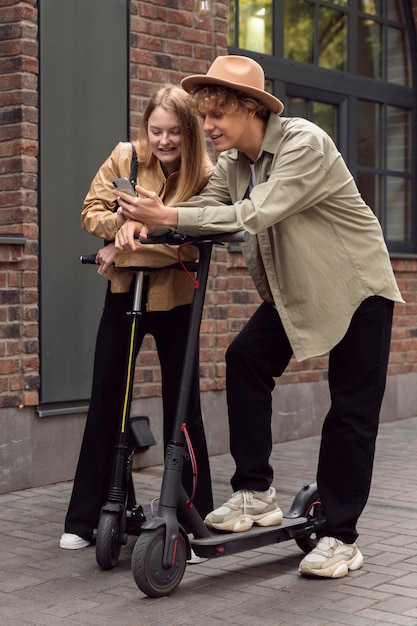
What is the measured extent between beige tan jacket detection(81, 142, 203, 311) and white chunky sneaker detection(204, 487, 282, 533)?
81 cm

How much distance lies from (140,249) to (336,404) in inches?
38.1

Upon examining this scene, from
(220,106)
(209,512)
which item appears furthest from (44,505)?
(220,106)

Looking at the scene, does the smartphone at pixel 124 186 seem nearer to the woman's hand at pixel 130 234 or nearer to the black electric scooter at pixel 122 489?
the woman's hand at pixel 130 234

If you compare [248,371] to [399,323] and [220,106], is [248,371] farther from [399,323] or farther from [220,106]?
[399,323]

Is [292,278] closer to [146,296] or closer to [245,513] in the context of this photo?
[146,296]

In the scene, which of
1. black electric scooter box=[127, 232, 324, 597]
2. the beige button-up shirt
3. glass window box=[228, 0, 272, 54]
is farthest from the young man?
glass window box=[228, 0, 272, 54]

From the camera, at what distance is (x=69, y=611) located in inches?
161

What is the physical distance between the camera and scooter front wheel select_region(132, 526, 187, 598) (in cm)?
409

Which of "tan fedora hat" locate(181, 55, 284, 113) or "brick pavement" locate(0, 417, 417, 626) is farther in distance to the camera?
"tan fedora hat" locate(181, 55, 284, 113)

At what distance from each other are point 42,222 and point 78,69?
0.88m

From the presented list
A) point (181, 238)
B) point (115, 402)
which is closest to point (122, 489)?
point (115, 402)

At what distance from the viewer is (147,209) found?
4.04 m

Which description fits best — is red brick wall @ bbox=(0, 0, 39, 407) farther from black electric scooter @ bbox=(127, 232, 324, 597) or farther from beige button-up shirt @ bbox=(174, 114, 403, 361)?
black electric scooter @ bbox=(127, 232, 324, 597)

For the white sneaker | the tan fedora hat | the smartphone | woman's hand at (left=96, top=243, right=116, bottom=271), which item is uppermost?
the tan fedora hat
